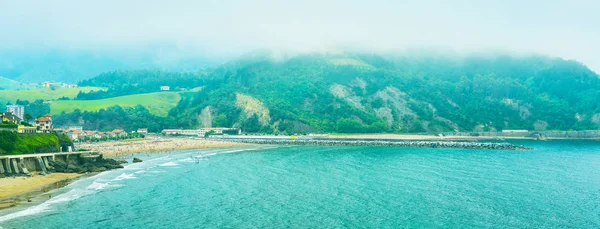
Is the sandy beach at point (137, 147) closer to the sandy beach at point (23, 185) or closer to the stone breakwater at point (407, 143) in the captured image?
the stone breakwater at point (407, 143)

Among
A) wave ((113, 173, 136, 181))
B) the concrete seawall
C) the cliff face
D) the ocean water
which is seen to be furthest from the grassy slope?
wave ((113, 173, 136, 181))

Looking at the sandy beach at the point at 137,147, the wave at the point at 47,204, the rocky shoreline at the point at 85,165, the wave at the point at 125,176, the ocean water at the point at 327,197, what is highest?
the sandy beach at the point at 137,147

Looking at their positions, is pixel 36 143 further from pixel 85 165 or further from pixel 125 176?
pixel 125 176

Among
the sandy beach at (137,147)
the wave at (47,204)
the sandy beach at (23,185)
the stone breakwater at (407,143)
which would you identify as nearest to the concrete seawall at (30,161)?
the sandy beach at (23,185)

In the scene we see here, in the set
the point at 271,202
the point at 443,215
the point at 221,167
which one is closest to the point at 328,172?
the point at 221,167

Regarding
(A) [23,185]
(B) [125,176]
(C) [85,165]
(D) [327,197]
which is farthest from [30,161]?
(D) [327,197]

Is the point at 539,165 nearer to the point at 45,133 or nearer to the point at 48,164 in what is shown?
the point at 48,164
